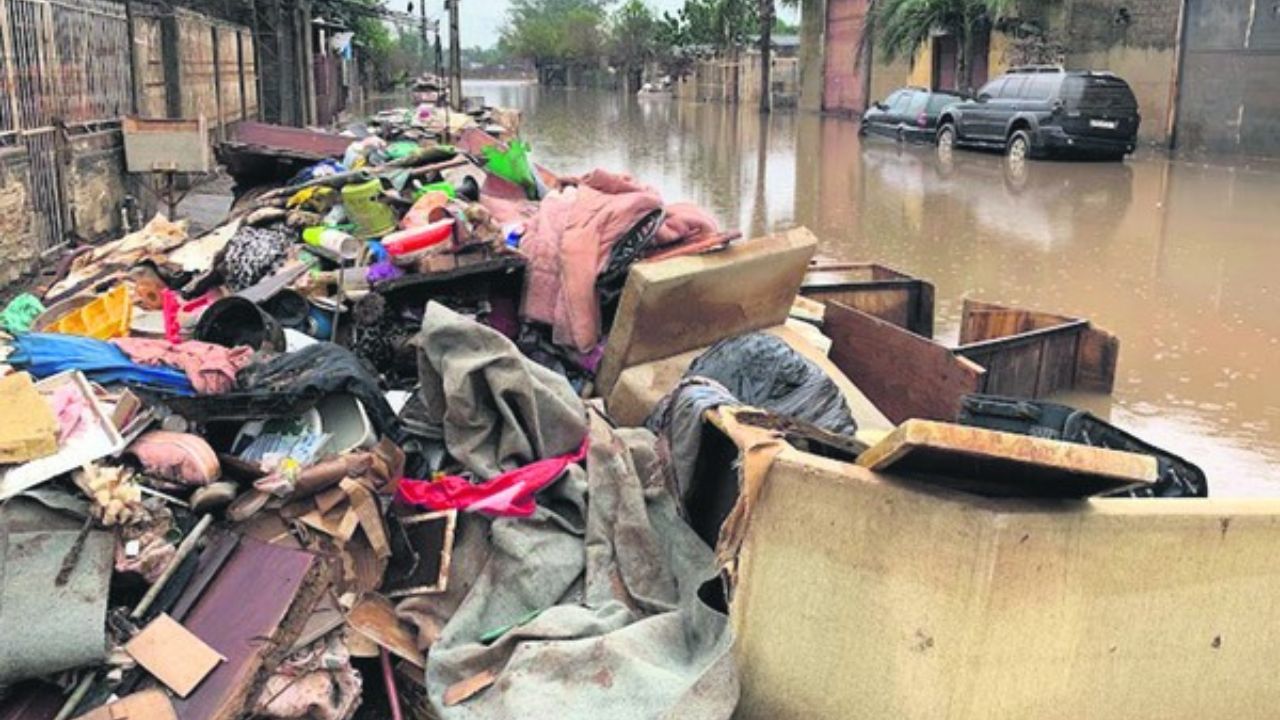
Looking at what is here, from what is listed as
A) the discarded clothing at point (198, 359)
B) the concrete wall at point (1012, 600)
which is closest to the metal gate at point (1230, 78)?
the concrete wall at point (1012, 600)

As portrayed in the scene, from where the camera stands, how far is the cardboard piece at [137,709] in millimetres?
2967

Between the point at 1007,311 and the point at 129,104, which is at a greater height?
the point at 129,104

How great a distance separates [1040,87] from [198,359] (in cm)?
1930

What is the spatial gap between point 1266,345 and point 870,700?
6.69 meters

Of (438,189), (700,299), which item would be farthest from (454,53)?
(700,299)

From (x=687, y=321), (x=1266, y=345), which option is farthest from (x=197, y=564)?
(x=1266, y=345)

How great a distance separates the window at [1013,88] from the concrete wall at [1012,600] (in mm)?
19838

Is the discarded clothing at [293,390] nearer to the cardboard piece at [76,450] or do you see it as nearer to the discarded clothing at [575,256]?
the cardboard piece at [76,450]

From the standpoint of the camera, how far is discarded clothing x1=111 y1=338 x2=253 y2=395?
4355 millimetres

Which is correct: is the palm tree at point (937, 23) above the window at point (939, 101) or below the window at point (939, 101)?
above

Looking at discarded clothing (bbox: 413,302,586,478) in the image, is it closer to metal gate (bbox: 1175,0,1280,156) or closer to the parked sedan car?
metal gate (bbox: 1175,0,1280,156)

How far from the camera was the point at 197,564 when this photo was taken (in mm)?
3480

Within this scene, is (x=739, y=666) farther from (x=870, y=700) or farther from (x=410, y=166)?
(x=410, y=166)

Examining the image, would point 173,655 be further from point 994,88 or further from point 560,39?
point 560,39
